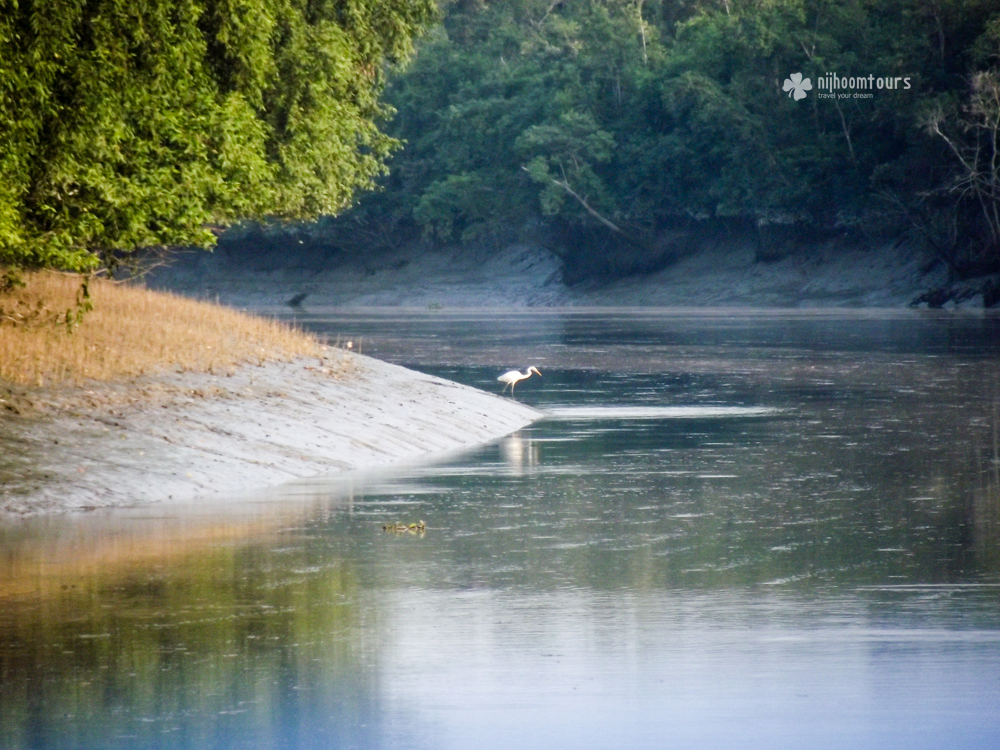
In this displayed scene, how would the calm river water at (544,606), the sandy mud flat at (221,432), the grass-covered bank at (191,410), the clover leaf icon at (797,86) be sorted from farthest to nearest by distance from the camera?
the clover leaf icon at (797,86)
the grass-covered bank at (191,410)
the sandy mud flat at (221,432)
the calm river water at (544,606)

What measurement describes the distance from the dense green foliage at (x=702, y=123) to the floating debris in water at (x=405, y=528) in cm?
5118

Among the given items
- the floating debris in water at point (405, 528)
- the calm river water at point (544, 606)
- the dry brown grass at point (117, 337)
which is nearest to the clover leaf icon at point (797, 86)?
the dry brown grass at point (117, 337)

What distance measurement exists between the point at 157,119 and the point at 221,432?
154 inches

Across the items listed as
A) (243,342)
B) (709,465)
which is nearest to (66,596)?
(709,465)

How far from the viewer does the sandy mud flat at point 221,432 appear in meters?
15.1

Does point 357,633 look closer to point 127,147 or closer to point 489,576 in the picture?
point 489,576

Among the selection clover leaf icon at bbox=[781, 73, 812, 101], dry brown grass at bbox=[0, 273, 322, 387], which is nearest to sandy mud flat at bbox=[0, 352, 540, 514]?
dry brown grass at bbox=[0, 273, 322, 387]

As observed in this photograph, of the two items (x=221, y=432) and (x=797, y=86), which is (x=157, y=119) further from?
(x=797, y=86)

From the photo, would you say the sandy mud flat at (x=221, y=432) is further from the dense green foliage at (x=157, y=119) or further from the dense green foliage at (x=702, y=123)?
the dense green foliage at (x=702, y=123)

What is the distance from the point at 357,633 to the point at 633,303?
7287 centimetres

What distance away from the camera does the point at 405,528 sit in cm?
1338

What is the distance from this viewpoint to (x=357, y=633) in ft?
31.3

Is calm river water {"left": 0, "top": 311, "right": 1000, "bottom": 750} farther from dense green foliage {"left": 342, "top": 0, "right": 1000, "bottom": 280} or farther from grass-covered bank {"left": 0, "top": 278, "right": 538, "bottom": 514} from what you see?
dense green foliage {"left": 342, "top": 0, "right": 1000, "bottom": 280}

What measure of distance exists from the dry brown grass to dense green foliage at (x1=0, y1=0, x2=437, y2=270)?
110cm
